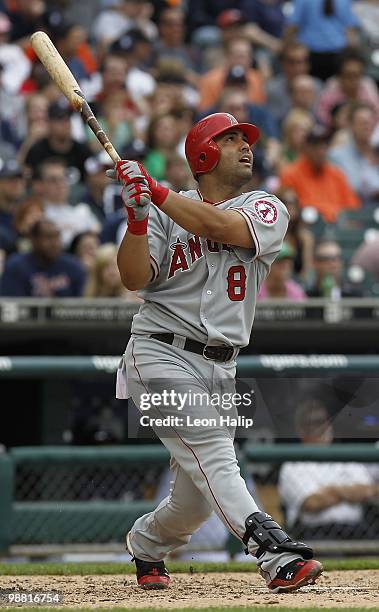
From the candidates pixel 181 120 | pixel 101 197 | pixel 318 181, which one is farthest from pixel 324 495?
pixel 181 120

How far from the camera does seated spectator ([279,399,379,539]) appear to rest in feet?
23.9

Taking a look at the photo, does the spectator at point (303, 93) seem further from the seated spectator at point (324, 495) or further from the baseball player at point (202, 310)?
the baseball player at point (202, 310)

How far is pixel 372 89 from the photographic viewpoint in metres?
12.9

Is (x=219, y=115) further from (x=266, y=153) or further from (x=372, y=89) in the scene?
(x=372, y=89)

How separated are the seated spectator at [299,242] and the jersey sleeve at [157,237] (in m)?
4.71

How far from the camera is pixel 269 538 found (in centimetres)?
441

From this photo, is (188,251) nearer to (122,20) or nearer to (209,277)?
(209,277)

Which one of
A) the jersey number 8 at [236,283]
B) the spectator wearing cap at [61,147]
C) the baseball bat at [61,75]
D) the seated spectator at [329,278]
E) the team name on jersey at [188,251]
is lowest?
the seated spectator at [329,278]

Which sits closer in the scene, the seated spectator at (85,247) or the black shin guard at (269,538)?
the black shin guard at (269,538)

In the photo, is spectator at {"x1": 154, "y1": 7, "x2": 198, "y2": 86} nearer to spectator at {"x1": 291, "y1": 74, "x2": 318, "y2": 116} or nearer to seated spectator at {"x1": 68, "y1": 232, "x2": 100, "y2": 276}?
spectator at {"x1": 291, "y1": 74, "x2": 318, "y2": 116}

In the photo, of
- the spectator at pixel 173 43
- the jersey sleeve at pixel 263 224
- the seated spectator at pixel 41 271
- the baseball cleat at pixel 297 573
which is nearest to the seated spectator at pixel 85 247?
the seated spectator at pixel 41 271

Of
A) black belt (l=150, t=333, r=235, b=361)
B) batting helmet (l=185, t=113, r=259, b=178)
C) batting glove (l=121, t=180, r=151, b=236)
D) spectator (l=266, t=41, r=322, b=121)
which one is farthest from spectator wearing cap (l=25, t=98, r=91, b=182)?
batting glove (l=121, t=180, r=151, b=236)

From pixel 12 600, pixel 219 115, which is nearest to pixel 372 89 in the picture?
pixel 219 115

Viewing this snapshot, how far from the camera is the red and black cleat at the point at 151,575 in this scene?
514 cm
